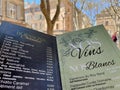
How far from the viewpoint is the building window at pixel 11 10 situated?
603 inches

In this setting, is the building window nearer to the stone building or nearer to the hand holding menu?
the stone building

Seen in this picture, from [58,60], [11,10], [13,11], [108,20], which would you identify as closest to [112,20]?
[108,20]

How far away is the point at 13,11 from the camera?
52.3ft

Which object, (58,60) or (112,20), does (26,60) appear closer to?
(58,60)

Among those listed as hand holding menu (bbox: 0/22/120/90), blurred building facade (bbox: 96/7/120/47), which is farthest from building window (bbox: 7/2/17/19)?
hand holding menu (bbox: 0/22/120/90)

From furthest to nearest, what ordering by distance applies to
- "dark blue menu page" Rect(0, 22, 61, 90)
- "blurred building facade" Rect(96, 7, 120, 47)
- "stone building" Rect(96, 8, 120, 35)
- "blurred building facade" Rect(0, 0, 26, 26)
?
1. "stone building" Rect(96, 8, 120, 35)
2. "blurred building facade" Rect(0, 0, 26, 26)
3. "blurred building facade" Rect(96, 7, 120, 47)
4. "dark blue menu page" Rect(0, 22, 61, 90)

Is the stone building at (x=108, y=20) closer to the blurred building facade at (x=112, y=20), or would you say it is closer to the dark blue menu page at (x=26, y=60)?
the blurred building facade at (x=112, y=20)

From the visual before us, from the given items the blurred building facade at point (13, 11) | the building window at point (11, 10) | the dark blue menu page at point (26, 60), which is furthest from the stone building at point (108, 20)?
the dark blue menu page at point (26, 60)

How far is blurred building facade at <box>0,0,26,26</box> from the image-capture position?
15.0 meters

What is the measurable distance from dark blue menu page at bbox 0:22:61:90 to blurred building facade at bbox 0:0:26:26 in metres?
13.3

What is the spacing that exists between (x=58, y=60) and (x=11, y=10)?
14.5m

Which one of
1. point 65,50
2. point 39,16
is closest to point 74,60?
point 65,50

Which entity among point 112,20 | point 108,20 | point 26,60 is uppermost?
point 108,20

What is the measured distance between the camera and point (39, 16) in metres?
32.0
